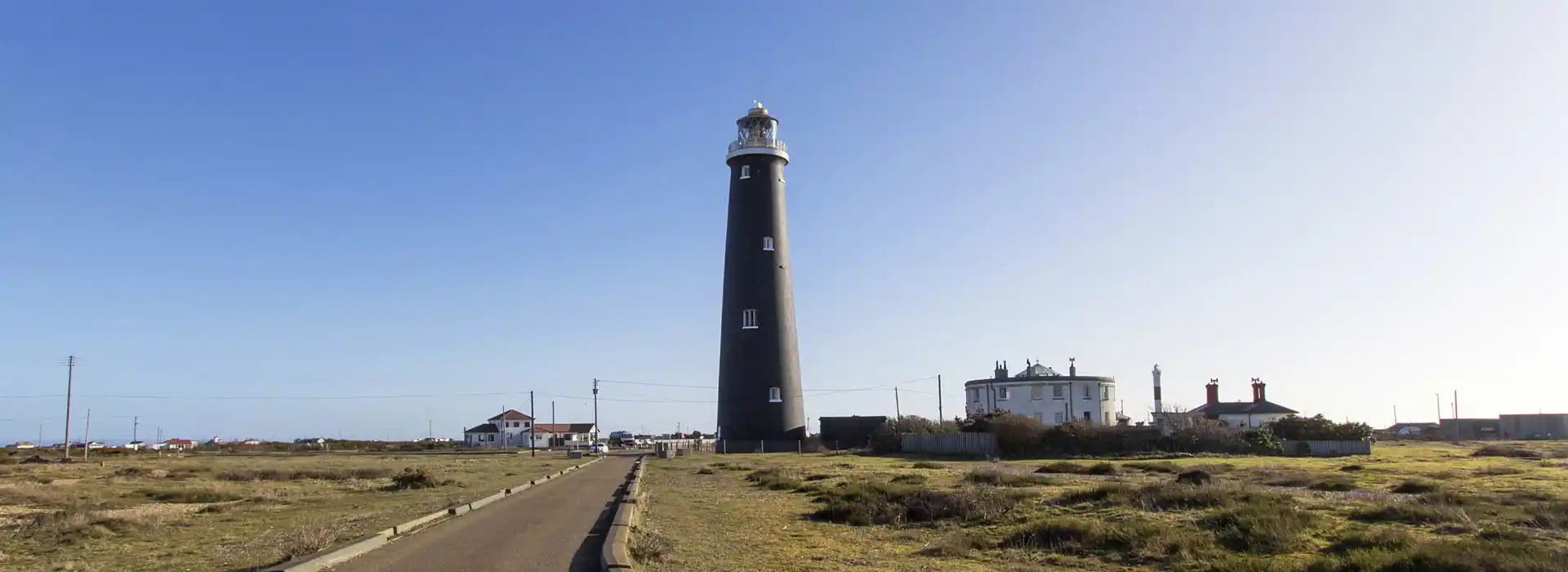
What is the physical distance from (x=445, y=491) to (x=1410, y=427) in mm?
133493

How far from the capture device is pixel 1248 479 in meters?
32.1

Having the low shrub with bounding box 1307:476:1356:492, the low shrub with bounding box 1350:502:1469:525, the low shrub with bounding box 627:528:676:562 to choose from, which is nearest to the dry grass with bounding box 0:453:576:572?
the low shrub with bounding box 627:528:676:562

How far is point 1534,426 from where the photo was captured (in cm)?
11356

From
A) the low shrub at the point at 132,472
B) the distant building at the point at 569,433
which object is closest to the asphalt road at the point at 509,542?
the low shrub at the point at 132,472

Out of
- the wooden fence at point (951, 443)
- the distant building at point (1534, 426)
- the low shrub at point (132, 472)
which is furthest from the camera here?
the distant building at point (1534, 426)

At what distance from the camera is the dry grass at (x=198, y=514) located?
1576 centimetres

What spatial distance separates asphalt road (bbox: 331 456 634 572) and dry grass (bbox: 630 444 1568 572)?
4.15 ft

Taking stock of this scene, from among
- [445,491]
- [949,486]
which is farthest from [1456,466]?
[445,491]

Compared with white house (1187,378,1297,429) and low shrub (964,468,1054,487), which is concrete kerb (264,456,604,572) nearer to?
low shrub (964,468,1054,487)

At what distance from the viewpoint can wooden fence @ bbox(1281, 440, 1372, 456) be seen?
5700cm

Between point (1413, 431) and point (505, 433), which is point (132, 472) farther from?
point (1413, 431)

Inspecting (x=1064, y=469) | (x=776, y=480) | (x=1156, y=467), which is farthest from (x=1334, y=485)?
(x=776, y=480)

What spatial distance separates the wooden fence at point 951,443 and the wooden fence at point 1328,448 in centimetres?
1609

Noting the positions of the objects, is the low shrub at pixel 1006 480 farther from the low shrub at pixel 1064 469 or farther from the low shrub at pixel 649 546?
the low shrub at pixel 649 546
